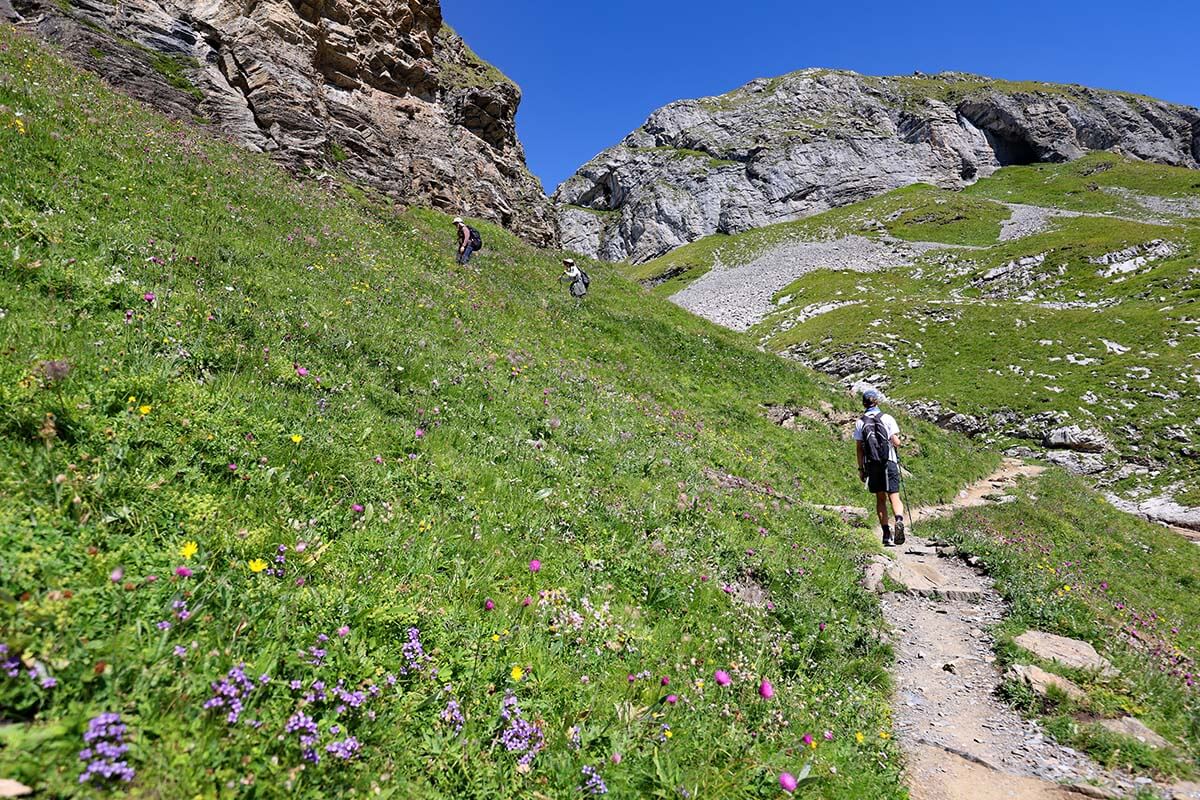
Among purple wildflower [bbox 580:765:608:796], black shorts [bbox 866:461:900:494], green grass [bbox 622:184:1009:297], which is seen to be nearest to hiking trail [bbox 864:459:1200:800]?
black shorts [bbox 866:461:900:494]

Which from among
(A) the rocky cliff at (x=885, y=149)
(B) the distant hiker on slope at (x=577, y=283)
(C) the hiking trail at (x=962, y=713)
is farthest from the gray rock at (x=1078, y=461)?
(A) the rocky cliff at (x=885, y=149)

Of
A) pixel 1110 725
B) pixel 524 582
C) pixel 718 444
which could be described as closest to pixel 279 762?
pixel 524 582

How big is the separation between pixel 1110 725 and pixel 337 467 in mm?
8974

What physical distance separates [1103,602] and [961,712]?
20.5ft

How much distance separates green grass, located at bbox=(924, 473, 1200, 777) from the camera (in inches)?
222

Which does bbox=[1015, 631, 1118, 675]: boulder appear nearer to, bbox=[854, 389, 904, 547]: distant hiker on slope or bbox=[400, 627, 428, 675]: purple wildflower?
bbox=[854, 389, 904, 547]: distant hiker on slope

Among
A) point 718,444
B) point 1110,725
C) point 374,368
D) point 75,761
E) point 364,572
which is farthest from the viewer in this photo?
point 718,444

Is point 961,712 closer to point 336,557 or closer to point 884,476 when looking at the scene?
point 884,476

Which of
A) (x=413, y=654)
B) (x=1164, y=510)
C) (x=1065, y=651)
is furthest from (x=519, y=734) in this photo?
(x=1164, y=510)

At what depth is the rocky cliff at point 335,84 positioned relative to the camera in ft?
81.6

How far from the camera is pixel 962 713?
6.43m

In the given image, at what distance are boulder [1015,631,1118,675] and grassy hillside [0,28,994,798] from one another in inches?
82.0

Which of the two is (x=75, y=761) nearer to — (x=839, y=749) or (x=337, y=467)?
(x=337, y=467)

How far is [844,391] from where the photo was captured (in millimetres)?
26031
